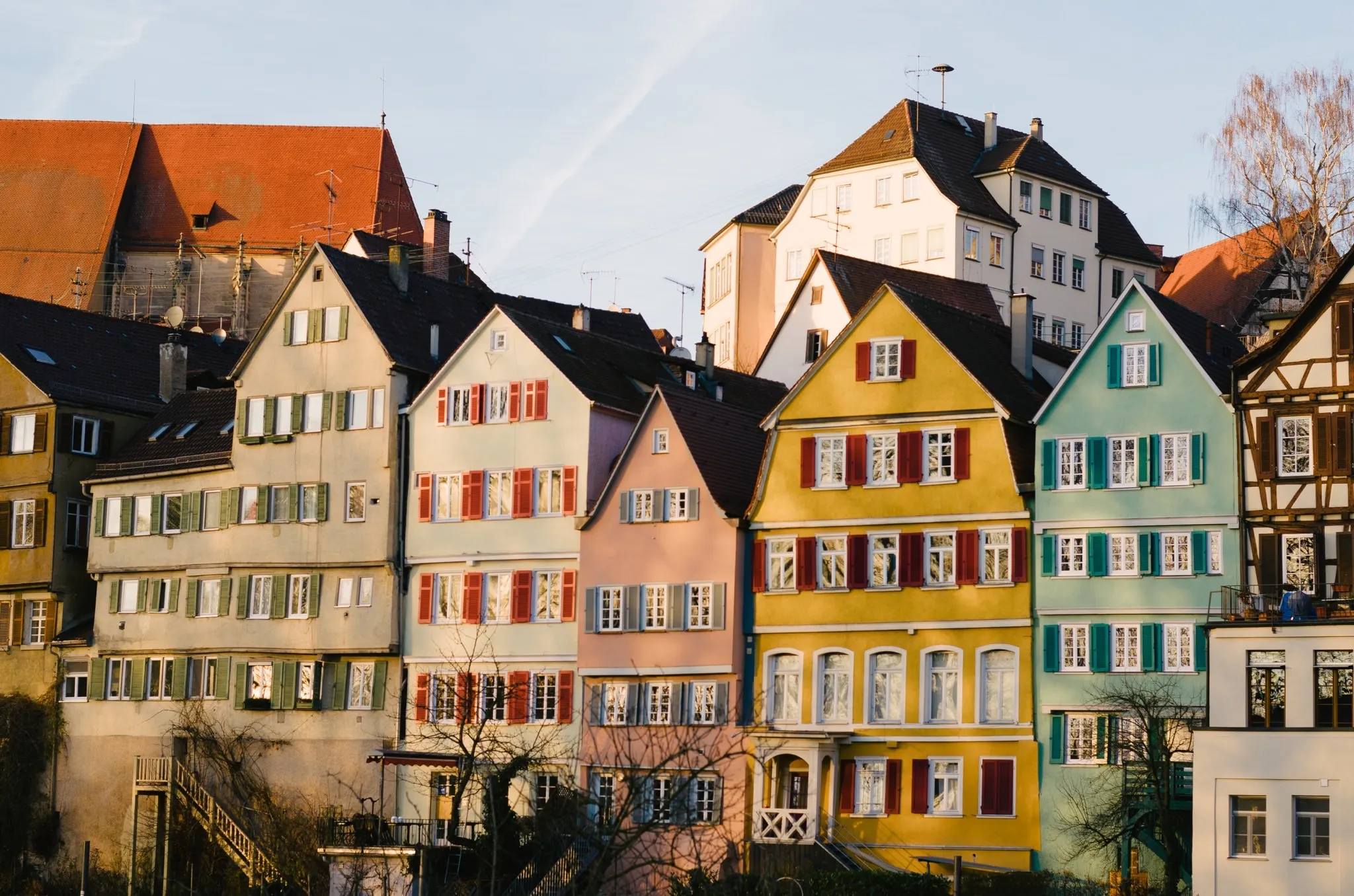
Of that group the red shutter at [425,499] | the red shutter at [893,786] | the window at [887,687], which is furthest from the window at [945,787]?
the red shutter at [425,499]

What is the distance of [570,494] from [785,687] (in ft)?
26.0

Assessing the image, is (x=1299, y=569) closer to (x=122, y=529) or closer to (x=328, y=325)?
(x=328, y=325)

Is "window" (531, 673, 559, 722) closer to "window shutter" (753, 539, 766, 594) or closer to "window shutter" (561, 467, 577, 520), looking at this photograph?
"window shutter" (561, 467, 577, 520)

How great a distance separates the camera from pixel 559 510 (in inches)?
2462

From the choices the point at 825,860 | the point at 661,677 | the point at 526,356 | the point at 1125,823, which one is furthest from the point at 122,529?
the point at 1125,823

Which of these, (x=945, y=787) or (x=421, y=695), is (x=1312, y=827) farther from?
(x=421, y=695)

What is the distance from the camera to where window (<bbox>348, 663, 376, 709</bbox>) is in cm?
6512

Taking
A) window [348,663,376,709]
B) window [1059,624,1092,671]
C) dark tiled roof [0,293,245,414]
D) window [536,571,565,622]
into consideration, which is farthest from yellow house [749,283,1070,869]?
dark tiled roof [0,293,245,414]

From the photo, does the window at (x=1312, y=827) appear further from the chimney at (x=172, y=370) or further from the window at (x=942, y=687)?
the chimney at (x=172, y=370)

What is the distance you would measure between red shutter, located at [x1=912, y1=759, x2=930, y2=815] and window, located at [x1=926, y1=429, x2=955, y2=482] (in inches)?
258

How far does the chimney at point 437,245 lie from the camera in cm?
9138

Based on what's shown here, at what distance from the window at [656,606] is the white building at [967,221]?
104 ft

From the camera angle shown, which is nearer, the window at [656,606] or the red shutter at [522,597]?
the window at [656,606]

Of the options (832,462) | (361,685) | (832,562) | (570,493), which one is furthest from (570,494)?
(361,685)
